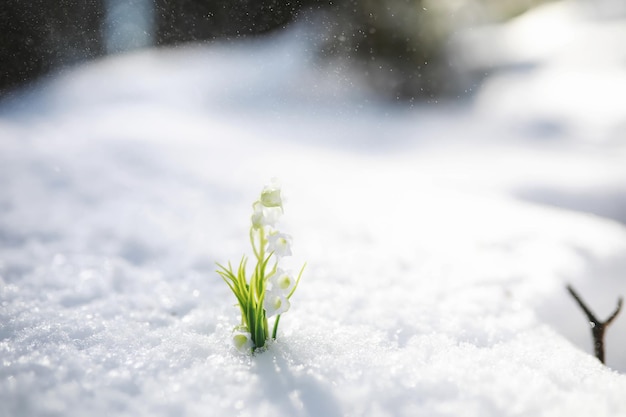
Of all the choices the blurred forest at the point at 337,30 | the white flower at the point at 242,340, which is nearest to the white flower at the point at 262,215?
the white flower at the point at 242,340

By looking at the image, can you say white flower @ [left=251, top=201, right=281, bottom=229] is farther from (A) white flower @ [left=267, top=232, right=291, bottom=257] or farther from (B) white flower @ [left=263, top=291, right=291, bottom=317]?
(B) white flower @ [left=263, top=291, right=291, bottom=317]

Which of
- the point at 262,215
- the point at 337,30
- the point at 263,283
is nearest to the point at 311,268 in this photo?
the point at 263,283

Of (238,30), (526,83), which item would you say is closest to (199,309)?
(238,30)

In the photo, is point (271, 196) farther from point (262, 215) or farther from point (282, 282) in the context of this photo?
point (282, 282)

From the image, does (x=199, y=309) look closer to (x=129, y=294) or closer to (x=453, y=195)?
(x=129, y=294)

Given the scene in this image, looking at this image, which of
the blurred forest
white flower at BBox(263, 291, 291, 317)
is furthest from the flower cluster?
the blurred forest
